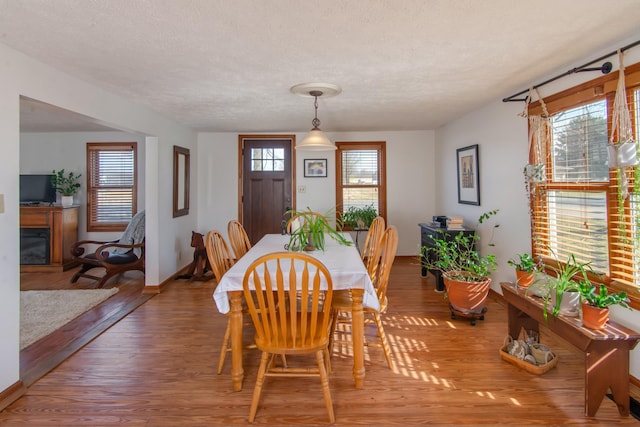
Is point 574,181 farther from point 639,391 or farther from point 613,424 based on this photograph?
point 613,424

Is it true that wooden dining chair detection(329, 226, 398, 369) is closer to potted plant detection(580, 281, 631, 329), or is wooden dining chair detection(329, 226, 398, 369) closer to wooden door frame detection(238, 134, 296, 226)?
potted plant detection(580, 281, 631, 329)

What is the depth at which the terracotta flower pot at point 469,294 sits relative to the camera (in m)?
3.12

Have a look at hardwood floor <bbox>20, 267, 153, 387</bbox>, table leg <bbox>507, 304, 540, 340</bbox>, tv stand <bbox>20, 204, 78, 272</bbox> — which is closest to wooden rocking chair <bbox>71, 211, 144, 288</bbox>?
hardwood floor <bbox>20, 267, 153, 387</bbox>

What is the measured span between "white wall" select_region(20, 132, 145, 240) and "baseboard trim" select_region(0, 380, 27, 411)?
12.8 feet

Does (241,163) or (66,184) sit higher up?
(241,163)

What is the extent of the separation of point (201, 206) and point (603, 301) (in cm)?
529

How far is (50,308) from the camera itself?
3.65 m

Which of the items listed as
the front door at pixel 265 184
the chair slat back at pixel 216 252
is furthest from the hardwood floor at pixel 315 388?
the front door at pixel 265 184

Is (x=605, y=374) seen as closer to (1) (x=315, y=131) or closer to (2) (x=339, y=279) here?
(2) (x=339, y=279)

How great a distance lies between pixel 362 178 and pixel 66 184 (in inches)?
189

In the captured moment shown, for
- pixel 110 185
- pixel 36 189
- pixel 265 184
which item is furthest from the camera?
pixel 265 184

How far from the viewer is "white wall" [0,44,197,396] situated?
83.0 inches

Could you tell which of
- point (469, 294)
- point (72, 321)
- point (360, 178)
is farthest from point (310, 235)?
point (360, 178)

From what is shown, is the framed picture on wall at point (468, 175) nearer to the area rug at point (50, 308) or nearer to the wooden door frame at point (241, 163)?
the wooden door frame at point (241, 163)
